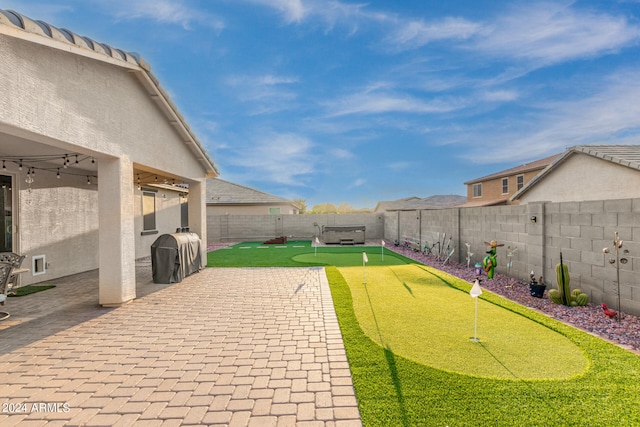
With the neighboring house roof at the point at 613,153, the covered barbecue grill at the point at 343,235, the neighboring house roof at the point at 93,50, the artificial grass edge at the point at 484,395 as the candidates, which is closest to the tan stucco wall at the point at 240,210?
the covered barbecue grill at the point at 343,235

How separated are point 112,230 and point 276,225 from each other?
14907 millimetres

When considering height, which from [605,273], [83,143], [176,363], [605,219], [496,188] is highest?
[496,188]

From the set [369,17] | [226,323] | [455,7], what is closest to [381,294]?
[226,323]

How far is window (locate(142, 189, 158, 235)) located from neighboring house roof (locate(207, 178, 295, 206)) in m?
10.2

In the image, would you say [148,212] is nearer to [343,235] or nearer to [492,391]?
[343,235]

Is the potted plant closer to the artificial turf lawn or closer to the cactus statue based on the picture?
the cactus statue

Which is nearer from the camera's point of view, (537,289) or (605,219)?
(605,219)

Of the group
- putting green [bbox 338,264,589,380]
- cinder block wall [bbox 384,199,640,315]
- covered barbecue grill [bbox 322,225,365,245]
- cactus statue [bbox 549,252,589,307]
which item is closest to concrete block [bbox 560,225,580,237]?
cinder block wall [bbox 384,199,640,315]

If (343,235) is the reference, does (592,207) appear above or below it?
above

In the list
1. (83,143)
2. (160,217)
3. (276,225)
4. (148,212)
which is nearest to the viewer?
(83,143)

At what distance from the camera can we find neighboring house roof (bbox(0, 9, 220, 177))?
350 cm

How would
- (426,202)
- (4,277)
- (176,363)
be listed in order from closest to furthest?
(176,363) → (4,277) → (426,202)

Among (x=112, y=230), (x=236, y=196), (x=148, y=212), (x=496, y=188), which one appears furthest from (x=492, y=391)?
(x=496, y=188)

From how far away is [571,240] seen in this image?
5.49m
